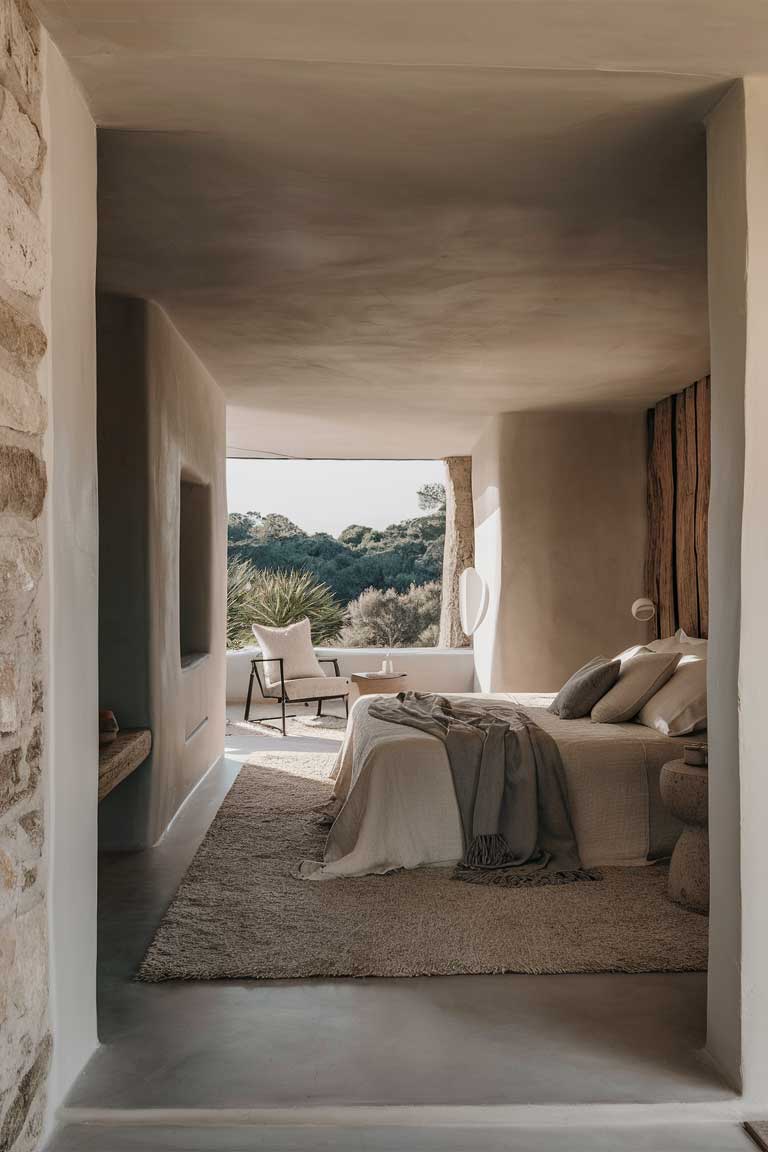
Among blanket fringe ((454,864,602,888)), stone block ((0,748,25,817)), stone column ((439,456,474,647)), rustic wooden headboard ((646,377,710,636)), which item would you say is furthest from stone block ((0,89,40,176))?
stone column ((439,456,474,647))

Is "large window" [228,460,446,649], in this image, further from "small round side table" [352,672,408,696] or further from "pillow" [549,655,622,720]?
"pillow" [549,655,622,720]

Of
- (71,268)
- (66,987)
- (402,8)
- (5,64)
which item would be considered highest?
(402,8)

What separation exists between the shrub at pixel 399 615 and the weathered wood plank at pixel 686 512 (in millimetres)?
9634

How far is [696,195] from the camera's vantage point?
3314 mm

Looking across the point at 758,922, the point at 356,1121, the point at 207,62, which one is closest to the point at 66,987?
the point at 356,1121

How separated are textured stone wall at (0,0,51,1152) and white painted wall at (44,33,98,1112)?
72 millimetres

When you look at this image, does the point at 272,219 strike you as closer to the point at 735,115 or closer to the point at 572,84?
the point at 572,84

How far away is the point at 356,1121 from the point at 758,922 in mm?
1099

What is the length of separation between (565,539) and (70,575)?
18.9 ft

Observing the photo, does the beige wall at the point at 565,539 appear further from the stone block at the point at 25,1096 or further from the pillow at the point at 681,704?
the stone block at the point at 25,1096

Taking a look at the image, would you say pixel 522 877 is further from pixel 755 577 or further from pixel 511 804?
pixel 755 577

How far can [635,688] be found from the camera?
4.87m

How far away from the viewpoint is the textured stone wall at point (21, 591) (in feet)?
6.43

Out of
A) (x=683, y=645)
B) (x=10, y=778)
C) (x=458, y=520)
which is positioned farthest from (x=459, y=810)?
(x=458, y=520)
